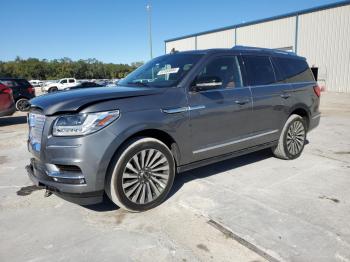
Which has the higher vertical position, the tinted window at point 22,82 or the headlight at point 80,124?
the tinted window at point 22,82

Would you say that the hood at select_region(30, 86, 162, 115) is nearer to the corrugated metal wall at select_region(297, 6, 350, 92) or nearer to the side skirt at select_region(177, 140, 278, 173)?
the side skirt at select_region(177, 140, 278, 173)

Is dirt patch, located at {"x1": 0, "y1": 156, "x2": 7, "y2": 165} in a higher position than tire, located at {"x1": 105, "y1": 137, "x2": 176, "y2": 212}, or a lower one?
lower

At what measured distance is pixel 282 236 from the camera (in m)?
3.08

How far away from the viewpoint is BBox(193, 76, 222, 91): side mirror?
4.03m

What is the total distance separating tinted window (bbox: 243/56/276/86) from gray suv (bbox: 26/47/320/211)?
2cm

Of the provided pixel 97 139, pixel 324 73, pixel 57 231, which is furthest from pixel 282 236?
pixel 324 73

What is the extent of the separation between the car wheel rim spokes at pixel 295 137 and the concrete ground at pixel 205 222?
0.55 meters

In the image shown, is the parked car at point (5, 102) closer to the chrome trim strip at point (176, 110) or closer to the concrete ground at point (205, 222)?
the concrete ground at point (205, 222)

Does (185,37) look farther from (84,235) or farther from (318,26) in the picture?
(84,235)

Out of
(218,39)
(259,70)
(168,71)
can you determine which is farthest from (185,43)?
(168,71)

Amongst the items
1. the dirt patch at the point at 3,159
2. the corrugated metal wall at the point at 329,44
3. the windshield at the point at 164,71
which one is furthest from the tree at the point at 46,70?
the windshield at the point at 164,71

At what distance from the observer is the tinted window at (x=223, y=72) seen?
413 cm

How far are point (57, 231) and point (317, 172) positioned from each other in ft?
12.5

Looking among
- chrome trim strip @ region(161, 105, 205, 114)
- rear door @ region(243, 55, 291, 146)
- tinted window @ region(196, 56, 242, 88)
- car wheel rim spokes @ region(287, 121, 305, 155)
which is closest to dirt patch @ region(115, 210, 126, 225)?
chrome trim strip @ region(161, 105, 205, 114)
